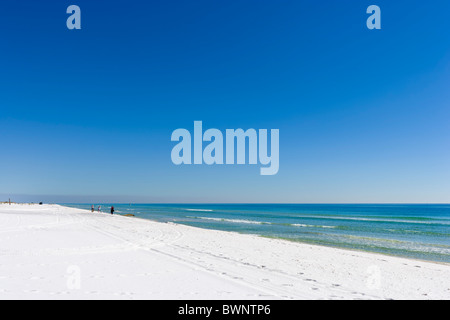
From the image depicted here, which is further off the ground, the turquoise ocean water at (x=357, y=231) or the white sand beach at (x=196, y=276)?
the white sand beach at (x=196, y=276)

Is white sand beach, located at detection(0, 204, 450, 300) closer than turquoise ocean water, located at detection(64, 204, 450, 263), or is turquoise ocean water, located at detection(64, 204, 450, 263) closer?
white sand beach, located at detection(0, 204, 450, 300)

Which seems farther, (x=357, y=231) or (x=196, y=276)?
(x=357, y=231)

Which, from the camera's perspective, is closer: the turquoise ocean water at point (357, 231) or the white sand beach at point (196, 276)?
the white sand beach at point (196, 276)

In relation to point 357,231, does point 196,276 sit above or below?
above

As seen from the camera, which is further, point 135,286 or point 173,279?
point 173,279

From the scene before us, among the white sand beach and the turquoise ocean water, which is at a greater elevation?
the white sand beach

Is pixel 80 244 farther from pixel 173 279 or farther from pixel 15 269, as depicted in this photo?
pixel 173 279
